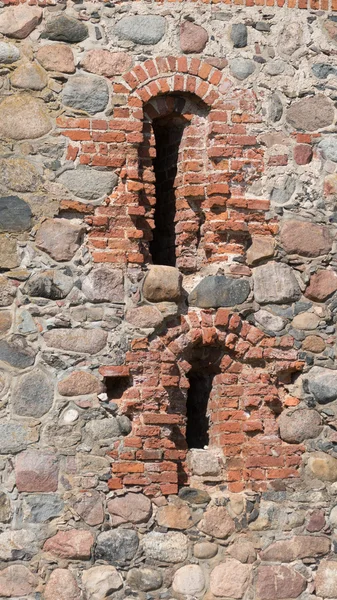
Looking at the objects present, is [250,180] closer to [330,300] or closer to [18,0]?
[330,300]

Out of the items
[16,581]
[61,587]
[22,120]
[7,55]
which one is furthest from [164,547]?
→ [7,55]

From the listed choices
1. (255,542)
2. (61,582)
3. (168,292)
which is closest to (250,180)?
(168,292)

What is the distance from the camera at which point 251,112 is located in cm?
711

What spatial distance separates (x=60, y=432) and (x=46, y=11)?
288 cm

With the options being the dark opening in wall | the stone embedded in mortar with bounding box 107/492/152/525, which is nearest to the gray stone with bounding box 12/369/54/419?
the stone embedded in mortar with bounding box 107/492/152/525

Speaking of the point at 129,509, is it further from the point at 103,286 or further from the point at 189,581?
the point at 103,286

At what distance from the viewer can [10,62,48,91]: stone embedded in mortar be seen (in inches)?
271

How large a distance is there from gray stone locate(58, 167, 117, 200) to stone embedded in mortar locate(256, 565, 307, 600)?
107 inches

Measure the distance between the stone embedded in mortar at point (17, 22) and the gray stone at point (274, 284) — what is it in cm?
227

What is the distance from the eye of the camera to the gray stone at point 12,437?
653cm

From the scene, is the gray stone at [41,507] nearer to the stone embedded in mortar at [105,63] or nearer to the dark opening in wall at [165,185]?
the dark opening in wall at [165,185]

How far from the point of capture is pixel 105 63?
695cm

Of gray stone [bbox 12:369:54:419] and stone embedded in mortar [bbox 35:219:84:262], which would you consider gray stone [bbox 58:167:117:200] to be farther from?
gray stone [bbox 12:369:54:419]

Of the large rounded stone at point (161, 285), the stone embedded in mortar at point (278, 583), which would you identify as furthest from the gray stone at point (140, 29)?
the stone embedded in mortar at point (278, 583)
